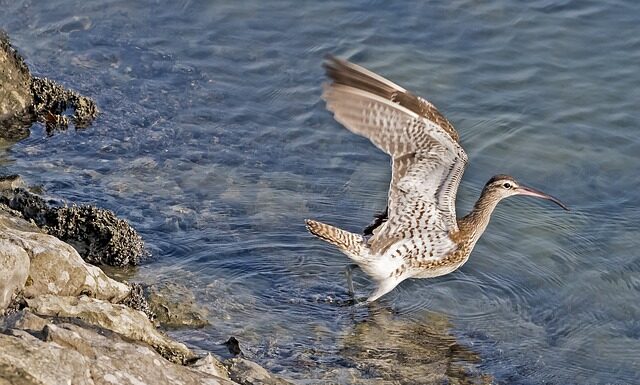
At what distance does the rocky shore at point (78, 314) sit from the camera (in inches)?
178

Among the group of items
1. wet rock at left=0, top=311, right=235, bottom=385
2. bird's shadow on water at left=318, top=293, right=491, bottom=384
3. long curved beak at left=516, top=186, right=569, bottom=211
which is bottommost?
bird's shadow on water at left=318, top=293, right=491, bottom=384

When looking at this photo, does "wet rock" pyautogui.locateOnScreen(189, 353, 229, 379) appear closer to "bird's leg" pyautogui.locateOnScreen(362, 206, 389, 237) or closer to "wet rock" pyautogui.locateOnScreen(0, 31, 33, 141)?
"bird's leg" pyautogui.locateOnScreen(362, 206, 389, 237)

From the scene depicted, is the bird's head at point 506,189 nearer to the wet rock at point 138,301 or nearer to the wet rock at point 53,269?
the wet rock at point 138,301

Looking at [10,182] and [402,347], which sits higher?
[10,182]

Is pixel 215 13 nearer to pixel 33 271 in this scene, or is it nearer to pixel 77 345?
pixel 33 271

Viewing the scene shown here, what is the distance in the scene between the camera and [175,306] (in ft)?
24.9

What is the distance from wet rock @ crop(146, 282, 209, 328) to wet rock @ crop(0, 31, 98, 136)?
2.97 m

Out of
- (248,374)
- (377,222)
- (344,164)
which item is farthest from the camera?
(344,164)

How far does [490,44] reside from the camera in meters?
11.9

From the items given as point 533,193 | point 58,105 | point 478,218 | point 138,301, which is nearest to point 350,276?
point 478,218

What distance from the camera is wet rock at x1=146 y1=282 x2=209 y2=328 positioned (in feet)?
24.3

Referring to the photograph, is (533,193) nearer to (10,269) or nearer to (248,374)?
(248,374)

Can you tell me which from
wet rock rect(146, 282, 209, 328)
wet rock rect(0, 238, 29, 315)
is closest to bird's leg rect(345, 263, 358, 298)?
wet rock rect(146, 282, 209, 328)

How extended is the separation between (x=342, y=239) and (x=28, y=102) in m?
3.82
